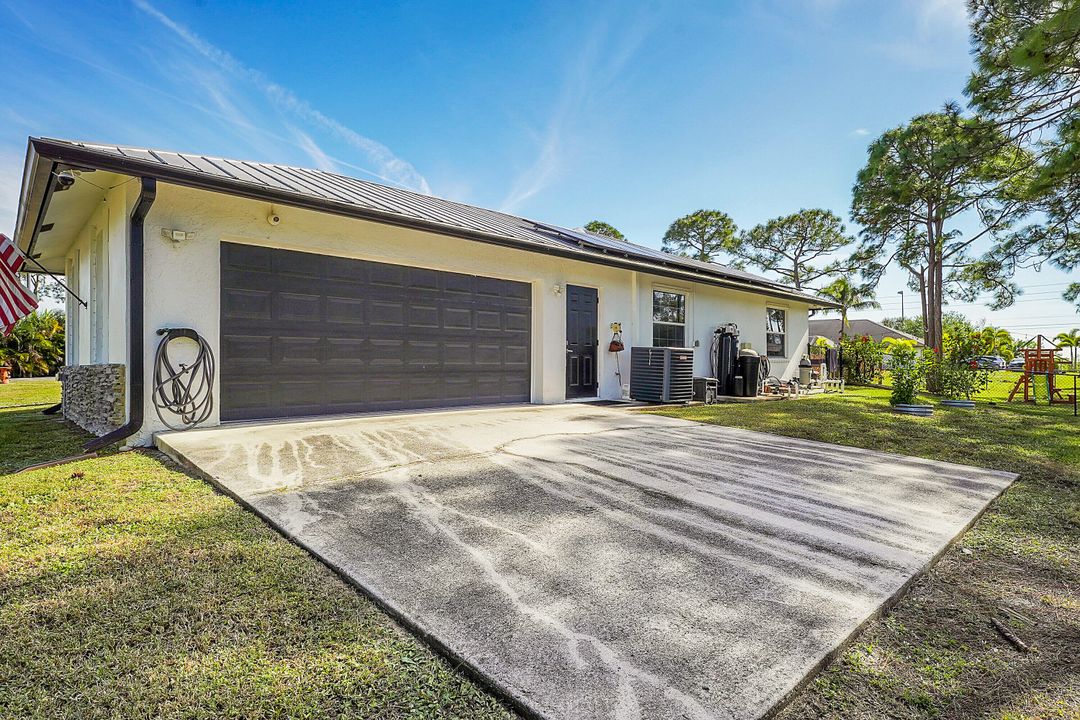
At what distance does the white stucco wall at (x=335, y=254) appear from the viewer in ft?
15.9

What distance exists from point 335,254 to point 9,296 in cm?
372

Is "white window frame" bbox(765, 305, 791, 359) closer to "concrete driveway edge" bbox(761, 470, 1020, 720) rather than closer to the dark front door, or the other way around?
the dark front door

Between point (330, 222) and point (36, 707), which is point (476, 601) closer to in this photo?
point (36, 707)

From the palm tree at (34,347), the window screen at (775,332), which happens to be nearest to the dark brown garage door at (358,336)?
the window screen at (775,332)

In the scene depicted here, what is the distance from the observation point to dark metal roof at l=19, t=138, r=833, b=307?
4.09 meters

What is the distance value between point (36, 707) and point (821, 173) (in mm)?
19559

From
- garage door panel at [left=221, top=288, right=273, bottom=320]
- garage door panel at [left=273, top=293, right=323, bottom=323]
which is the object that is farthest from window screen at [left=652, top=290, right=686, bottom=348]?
garage door panel at [left=221, top=288, right=273, bottom=320]

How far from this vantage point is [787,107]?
10.3m

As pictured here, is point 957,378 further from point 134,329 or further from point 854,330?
point 854,330

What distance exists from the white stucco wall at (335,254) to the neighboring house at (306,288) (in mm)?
18

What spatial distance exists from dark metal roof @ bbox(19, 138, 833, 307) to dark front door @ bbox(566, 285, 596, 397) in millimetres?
806

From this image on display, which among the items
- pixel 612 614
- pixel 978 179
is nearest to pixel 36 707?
pixel 612 614

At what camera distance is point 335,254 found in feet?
19.4

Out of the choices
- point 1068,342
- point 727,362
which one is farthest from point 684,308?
point 1068,342
